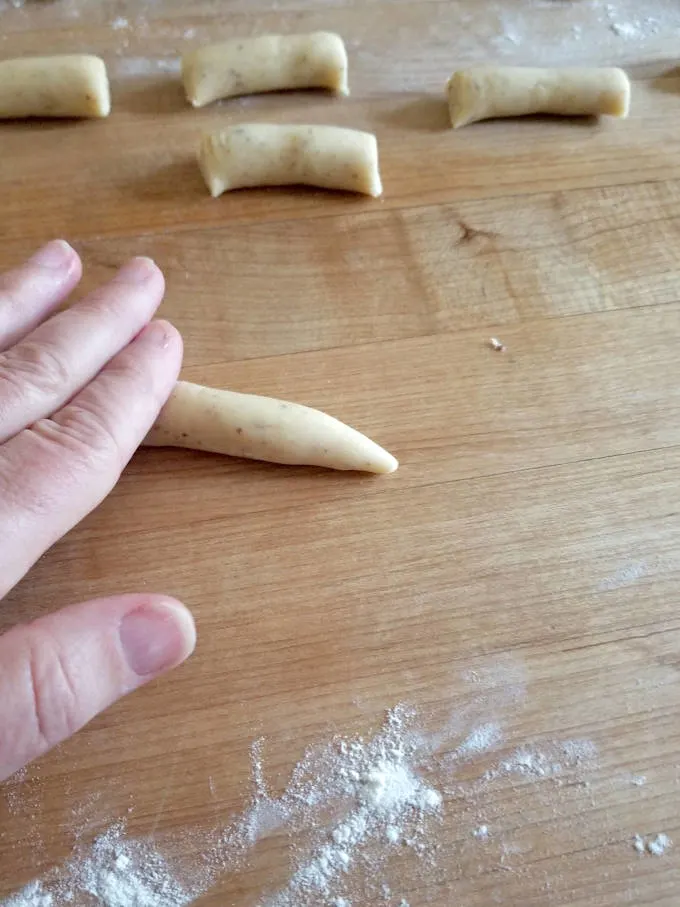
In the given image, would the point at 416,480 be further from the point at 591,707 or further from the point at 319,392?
the point at 591,707

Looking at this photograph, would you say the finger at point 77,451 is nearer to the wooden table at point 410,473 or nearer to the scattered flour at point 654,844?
the wooden table at point 410,473

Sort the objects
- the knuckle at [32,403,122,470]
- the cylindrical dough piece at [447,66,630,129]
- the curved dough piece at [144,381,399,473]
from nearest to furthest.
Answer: the knuckle at [32,403,122,470], the curved dough piece at [144,381,399,473], the cylindrical dough piece at [447,66,630,129]

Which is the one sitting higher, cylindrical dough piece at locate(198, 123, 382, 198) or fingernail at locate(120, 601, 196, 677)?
cylindrical dough piece at locate(198, 123, 382, 198)

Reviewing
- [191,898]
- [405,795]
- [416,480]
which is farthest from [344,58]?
[191,898]

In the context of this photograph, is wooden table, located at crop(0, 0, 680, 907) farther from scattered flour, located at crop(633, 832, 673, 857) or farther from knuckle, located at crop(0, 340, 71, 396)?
knuckle, located at crop(0, 340, 71, 396)

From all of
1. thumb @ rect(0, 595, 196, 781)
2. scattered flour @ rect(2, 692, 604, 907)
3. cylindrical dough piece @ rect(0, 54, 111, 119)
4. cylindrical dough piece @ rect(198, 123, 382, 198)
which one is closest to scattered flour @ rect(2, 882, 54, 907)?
scattered flour @ rect(2, 692, 604, 907)

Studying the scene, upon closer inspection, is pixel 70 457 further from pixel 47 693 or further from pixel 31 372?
pixel 47 693
